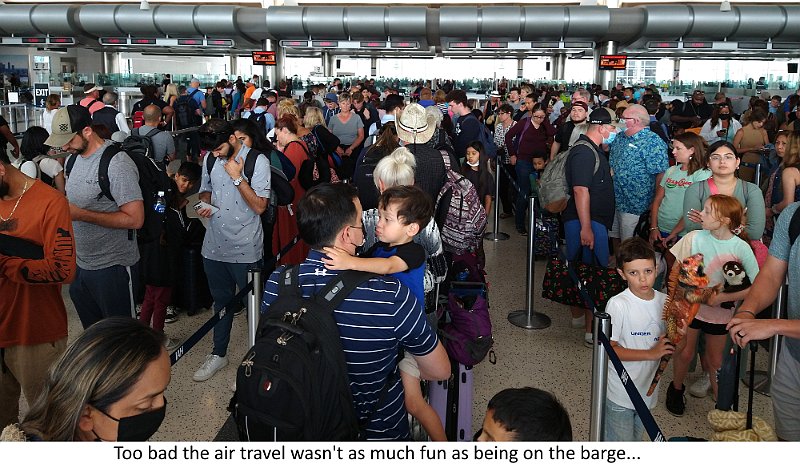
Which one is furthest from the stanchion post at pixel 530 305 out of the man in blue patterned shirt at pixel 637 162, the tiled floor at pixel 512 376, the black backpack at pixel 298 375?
the black backpack at pixel 298 375

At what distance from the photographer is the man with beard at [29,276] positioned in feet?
9.02

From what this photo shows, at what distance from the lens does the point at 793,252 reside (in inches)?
99.8

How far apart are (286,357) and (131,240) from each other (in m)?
2.30

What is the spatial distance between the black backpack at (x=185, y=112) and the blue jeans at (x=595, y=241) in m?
11.1

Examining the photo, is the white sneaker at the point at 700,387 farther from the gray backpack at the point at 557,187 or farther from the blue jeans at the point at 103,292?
the blue jeans at the point at 103,292

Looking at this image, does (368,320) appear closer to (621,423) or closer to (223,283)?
(621,423)

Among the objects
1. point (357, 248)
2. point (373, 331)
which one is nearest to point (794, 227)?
point (373, 331)

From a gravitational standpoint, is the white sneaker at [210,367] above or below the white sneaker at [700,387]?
above

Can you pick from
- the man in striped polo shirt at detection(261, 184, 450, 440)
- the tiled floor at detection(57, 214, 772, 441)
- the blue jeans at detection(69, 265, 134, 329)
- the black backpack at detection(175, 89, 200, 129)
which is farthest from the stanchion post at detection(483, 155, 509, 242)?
the black backpack at detection(175, 89, 200, 129)

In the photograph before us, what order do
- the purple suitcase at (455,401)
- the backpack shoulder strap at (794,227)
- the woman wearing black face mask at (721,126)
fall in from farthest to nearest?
the woman wearing black face mask at (721,126) < the purple suitcase at (455,401) < the backpack shoulder strap at (794,227)

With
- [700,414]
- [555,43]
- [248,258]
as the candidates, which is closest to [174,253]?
[248,258]

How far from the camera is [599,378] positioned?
2.92 m

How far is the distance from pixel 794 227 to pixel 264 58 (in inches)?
860

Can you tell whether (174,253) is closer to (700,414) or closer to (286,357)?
(286,357)
